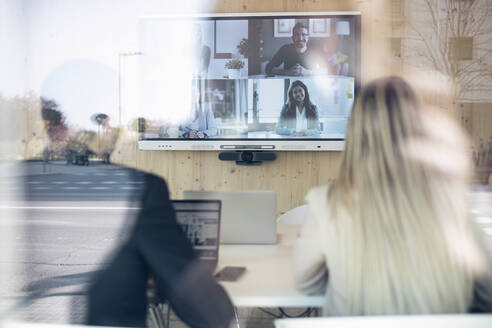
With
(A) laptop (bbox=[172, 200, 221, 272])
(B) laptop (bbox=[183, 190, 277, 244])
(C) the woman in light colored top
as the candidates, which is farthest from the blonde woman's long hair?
(B) laptop (bbox=[183, 190, 277, 244])

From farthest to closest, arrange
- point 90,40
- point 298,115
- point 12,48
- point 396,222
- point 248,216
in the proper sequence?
point 90,40
point 298,115
point 12,48
point 248,216
point 396,222

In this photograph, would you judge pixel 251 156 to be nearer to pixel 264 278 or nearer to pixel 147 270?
pixel 264 278

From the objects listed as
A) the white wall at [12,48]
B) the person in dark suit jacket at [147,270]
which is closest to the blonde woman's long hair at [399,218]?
the person in dark suit jacket at [147,270]

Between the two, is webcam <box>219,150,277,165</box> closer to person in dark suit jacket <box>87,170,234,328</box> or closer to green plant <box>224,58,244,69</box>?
green plant <box>224,58,244,69</box>

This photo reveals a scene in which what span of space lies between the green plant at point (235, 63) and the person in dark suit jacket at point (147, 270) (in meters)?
2.54

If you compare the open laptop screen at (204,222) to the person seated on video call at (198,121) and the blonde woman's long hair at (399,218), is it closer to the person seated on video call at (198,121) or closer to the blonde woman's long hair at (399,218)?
the blonde woman's long hair at (399,218)

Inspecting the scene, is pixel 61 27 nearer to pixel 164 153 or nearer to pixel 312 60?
pixel 164 153

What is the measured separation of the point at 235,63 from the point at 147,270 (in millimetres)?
2637

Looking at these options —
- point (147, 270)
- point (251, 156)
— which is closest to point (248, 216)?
point (147, 270)

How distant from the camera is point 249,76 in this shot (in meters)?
3.58

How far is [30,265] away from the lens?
359 centimetres

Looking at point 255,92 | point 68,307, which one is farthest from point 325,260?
point 255,92

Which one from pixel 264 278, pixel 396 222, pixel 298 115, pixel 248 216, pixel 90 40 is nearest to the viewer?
pixel 396 222

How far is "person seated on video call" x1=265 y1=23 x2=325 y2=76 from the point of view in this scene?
3549 mm
